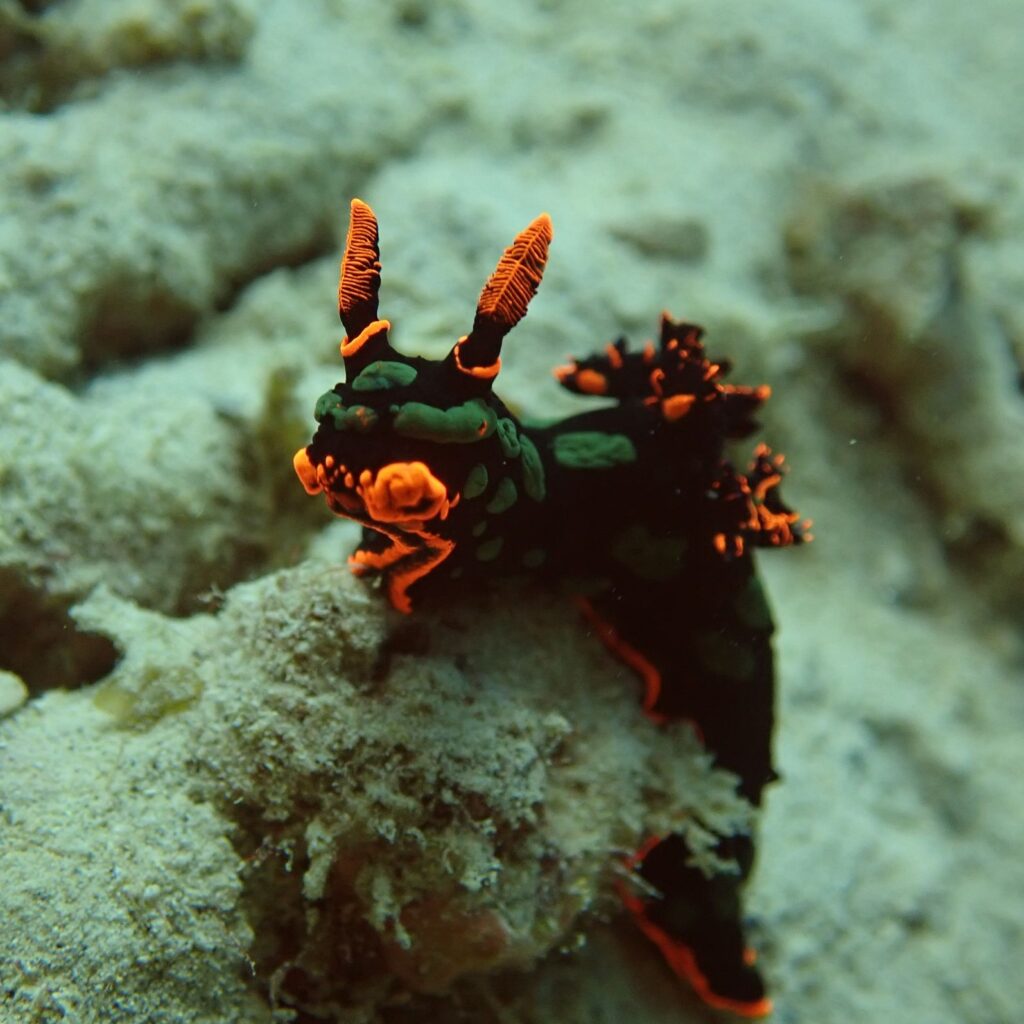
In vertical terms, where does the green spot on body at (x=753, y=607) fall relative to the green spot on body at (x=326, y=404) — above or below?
below

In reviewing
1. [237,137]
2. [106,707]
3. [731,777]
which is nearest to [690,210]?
[237,137]

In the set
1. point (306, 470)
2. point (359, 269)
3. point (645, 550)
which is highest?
point (359, 269)

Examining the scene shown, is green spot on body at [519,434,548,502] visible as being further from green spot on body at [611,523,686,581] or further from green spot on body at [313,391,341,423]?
green spot on body at [313,391,341,423]

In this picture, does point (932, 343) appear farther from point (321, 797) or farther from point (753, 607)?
point (321, 797)

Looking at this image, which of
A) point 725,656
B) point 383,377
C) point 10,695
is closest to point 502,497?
point 383,377

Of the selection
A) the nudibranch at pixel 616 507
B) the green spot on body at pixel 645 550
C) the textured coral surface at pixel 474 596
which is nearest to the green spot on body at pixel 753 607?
the nudibranch at pixel 616 507

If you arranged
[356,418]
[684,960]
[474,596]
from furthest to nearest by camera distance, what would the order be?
[684,960] → [474,596] → [356,418]

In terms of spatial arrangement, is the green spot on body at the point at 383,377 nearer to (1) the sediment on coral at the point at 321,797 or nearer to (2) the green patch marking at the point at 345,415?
(2) the green patch marking at the point at 345,415

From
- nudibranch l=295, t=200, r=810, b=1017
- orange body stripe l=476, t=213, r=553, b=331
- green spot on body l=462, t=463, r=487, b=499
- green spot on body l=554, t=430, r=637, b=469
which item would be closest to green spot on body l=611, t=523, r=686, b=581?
nudibranch l=295, t=200, r=810, b=1017
